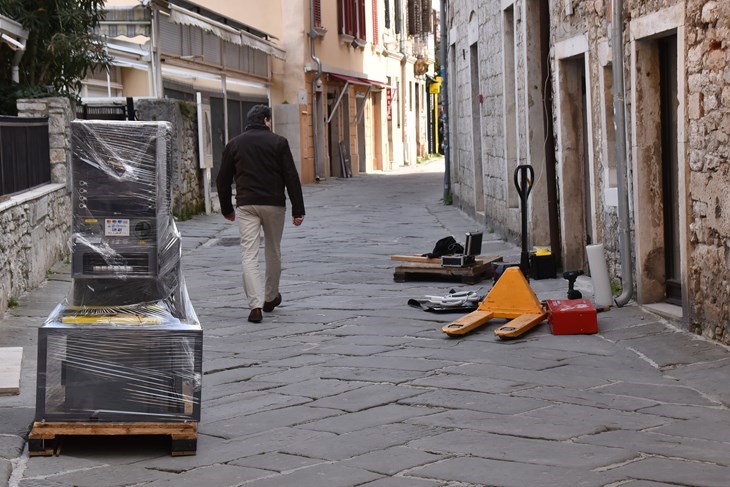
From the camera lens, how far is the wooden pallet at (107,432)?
5328 mm

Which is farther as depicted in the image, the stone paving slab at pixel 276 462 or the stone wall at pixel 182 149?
the stone wall at pixel 182 149

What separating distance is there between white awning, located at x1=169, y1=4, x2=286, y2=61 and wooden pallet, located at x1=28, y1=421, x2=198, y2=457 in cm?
1387

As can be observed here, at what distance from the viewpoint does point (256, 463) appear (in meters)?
5.16

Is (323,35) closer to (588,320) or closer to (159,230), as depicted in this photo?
(588,320)

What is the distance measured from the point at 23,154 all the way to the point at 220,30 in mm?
10423

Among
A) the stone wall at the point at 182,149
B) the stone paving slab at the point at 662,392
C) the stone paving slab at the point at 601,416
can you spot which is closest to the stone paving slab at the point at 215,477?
the stone paving slab at the point at 601,416

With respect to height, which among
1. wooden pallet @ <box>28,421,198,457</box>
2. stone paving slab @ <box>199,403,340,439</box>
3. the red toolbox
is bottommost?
stone paving slab @ <box>199,403,340,439</box>

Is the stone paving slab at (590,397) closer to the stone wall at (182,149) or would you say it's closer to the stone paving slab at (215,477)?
the stone paving slab at (215,477)

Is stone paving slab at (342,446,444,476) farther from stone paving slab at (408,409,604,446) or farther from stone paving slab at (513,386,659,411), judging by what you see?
stone paving slab at (513,386,659,411)

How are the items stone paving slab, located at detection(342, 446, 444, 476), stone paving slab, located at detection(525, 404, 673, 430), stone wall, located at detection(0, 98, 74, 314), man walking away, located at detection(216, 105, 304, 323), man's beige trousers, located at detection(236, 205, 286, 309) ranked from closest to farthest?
1. stone paving slab, located at detection(342, 446, 444, 476)
2. stone paving slab, located at detection(525, 404, 673, 430)
3. man's beige trousers, located at detection(236, 205, 286, 309)
4. man walking away, located at detection(216, 105, 304, 323)
5. stone wall, located at detection(0, 98, 74, 314)

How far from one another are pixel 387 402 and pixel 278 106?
2396cm

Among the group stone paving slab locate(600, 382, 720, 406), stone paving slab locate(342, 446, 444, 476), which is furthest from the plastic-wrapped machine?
stone paving slab locate(600, 382, 720, 406)

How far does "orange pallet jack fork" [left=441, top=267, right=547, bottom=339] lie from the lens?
8.38 metres

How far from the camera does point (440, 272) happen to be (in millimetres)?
11320
